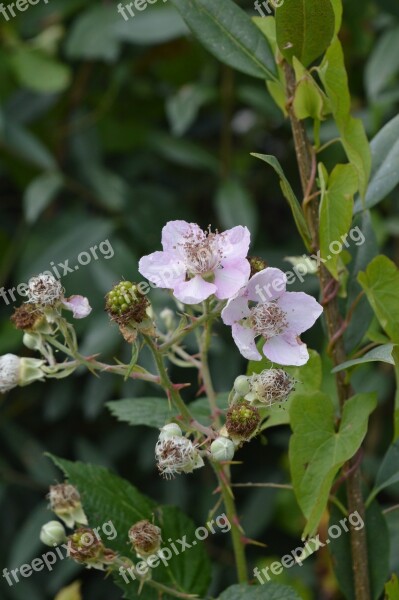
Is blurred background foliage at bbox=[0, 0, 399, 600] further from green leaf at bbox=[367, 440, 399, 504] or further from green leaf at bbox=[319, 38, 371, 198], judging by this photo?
green leaf at bbox=[319, 38, 371, 198]

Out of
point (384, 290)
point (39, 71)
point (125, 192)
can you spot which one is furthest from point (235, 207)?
point (384, 290)

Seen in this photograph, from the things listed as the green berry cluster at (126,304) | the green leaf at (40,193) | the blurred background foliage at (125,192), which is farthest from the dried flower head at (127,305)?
the green leaf at (40,193)

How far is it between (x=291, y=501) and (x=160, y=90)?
100 cm

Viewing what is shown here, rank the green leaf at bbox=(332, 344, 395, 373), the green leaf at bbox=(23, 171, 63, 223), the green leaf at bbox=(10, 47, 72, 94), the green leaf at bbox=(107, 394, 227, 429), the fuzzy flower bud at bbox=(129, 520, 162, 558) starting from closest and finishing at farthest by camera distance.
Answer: the green leaf at bbox=(332, 344, 395, 373) → the fuzzy flower bud at bbox=(129, 520, 162, 558) → the green leaf at bbox=(107, 394, 227, 429) → the green leaf at bbox=(23, 171, 63, 223) → the green leaf at bbox=(10, 47, 72, 94)

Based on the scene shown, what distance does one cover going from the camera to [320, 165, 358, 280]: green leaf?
35.6 inches

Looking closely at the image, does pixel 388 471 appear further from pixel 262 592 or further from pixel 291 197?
pixel 291 197

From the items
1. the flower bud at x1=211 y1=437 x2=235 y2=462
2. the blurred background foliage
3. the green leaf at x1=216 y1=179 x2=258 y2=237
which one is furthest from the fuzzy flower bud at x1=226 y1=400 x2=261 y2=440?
the green leaf at x1=216 y1=179 x2=258 y2=237

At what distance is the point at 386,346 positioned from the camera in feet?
2.84

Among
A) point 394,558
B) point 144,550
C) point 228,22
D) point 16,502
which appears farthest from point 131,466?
point 228,22

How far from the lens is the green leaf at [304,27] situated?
3.00 feet

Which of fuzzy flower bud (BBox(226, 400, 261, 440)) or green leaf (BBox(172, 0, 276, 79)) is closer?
fuzzy flower bud (BBox(226, 400, 261, 440))

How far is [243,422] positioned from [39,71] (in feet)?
4.39

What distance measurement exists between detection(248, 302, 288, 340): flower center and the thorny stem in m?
0.09

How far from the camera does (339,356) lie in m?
0.98
